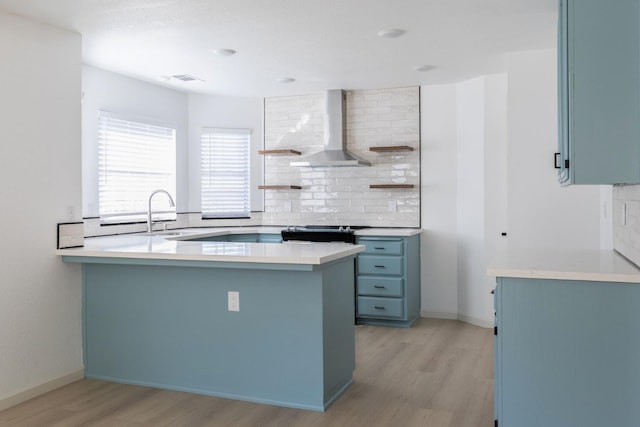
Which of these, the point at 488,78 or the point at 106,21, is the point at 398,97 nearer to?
the point at 488,78

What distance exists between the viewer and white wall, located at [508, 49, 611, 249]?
4.29 meters

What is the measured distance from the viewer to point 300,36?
3.97 m

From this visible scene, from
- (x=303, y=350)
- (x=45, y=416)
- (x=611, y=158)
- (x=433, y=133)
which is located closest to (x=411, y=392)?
(x=303, y=350)

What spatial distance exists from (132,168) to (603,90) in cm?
421

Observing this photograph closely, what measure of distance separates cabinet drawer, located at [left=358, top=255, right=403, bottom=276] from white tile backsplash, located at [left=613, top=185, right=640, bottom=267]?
6.98 ft

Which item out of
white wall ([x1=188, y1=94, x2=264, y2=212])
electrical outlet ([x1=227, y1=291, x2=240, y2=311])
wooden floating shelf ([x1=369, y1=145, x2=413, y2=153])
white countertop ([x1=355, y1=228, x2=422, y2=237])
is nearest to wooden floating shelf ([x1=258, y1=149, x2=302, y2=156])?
white wall ([x1=188, y1=94, x2=264, y2=212])

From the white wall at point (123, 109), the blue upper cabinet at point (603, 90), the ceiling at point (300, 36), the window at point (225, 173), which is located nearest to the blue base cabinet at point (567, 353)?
the blue upper cabinet at point (603, 90)

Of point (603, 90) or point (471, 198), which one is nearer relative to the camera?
point (603, 90)

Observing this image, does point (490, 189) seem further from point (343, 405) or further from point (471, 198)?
point (343, 405)

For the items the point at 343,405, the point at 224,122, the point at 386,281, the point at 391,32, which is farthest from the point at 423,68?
the point at 343,405

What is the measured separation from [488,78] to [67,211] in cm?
387

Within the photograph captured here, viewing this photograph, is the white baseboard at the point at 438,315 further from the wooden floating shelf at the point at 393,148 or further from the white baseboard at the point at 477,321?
the wooden floating shelf at the point at 393,148

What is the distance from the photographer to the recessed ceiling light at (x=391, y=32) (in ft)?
12.5

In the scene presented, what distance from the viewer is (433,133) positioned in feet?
18.6
